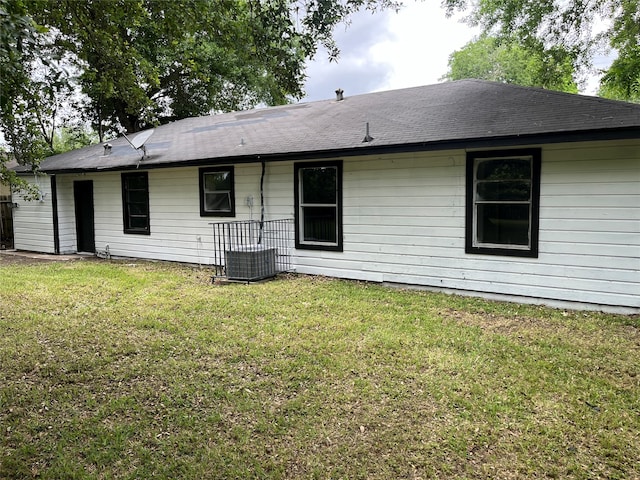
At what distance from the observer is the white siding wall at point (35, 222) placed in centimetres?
1226

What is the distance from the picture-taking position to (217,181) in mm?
9648

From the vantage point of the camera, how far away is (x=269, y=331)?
5.09m

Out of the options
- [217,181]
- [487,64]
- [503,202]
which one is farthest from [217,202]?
[487,64]

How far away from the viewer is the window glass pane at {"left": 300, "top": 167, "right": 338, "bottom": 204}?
8.11 metres

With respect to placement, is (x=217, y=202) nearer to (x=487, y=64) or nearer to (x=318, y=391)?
(x=318, y=391)

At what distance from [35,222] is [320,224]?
931 centimetres

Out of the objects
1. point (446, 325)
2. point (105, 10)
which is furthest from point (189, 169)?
point (446, 325)

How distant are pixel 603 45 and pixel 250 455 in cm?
1317

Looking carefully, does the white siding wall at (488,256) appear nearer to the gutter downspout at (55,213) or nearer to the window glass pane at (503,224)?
the window glass pane at (503,224)

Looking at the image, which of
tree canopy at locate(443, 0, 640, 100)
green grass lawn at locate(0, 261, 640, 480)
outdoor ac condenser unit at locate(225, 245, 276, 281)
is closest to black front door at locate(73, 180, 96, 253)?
outdoor ac condenser unit at locate(225, 245, 276, 281)

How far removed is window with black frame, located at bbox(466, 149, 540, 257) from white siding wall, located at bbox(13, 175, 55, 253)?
11.2 m

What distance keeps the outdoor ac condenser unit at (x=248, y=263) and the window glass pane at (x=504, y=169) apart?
12.8 ft

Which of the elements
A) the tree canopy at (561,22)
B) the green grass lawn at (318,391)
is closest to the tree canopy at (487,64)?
the tree canopy at (561,22)

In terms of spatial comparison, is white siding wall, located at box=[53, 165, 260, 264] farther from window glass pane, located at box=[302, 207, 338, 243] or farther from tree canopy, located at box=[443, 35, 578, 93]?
tree canopy, located at box=[443, 35, 578, 93]
